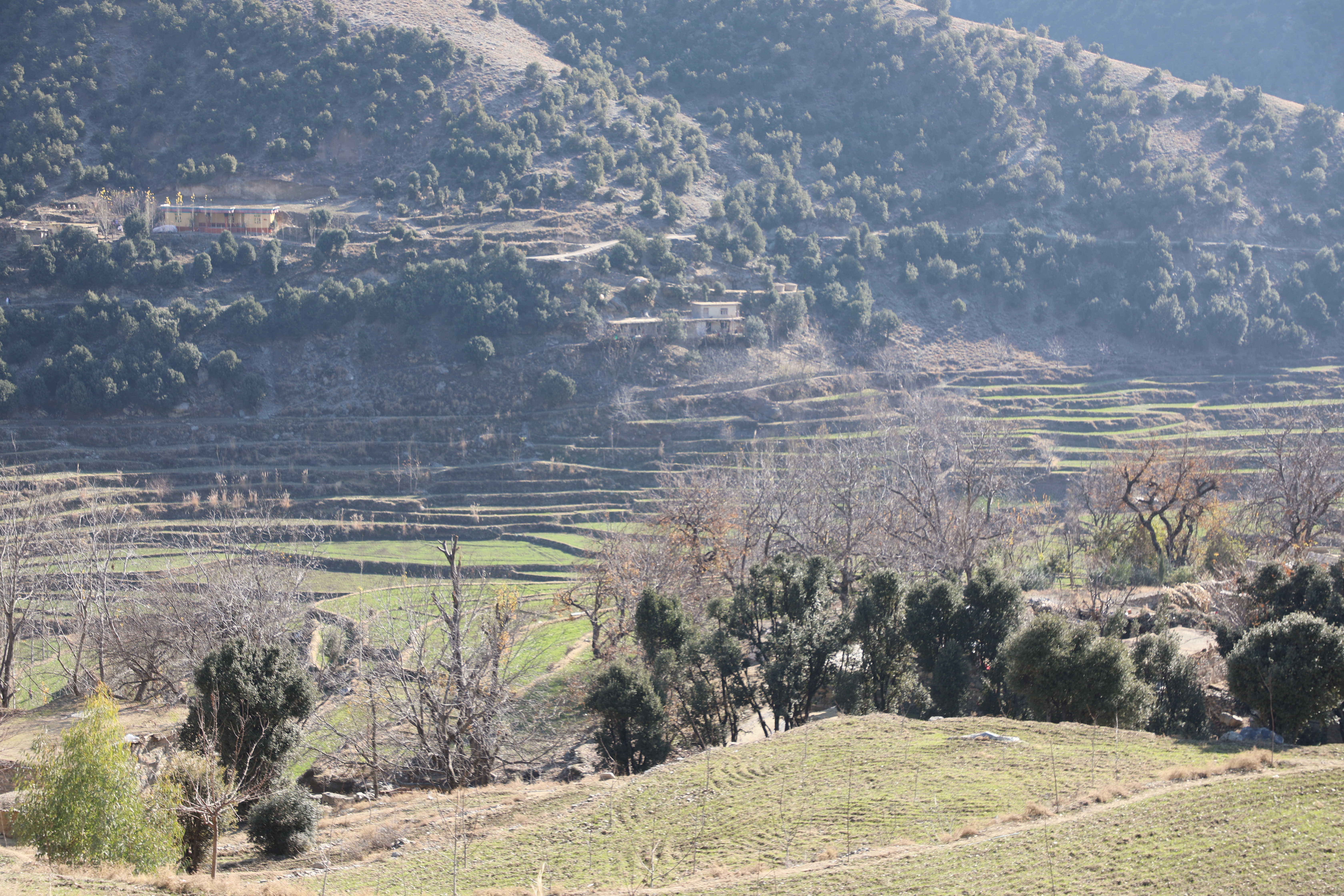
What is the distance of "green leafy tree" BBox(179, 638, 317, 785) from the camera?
82.9 feet

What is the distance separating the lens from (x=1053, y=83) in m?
105

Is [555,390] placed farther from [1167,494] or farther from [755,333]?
[1167,494]

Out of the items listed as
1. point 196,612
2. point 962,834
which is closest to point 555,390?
point 196,612

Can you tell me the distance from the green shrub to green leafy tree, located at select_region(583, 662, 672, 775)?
9.70 meters

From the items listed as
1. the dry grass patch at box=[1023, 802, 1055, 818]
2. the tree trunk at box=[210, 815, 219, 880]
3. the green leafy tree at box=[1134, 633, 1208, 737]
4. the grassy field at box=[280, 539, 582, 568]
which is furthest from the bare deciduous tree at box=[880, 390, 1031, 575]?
the tree trunk at box=[210, 815, 219, 880]

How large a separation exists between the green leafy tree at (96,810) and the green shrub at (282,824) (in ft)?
8.38

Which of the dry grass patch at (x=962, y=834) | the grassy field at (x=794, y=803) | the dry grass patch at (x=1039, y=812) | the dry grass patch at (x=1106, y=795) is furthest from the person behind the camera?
the grassy field at (x=794, y=803)

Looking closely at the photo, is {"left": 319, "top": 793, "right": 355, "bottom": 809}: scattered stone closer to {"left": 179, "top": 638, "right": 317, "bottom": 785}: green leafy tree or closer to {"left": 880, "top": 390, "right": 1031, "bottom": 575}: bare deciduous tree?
{"left": 179, "top": 638, "right": 317, "bottom": 785}: green leafy tree

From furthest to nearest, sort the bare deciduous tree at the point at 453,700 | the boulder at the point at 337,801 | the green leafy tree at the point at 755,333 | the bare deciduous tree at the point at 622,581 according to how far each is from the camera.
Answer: the green leafy tree at the point at 755,333
the bare deciduous tree at the point at 622,581
the bare deciduous tree at the point at 453,700
the boulder at the point at 337,801

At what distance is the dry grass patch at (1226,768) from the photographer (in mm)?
19422

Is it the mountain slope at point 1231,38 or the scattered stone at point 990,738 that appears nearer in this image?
the scattered stone at point 990,738

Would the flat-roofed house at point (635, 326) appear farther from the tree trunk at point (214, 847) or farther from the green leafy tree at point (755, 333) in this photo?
the tree trunk at point (214, 847)

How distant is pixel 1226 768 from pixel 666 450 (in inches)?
1921

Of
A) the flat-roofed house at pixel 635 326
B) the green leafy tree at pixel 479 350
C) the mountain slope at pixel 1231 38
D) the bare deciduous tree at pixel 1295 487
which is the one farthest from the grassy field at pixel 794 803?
the mountain slope at pixel 1231 38
